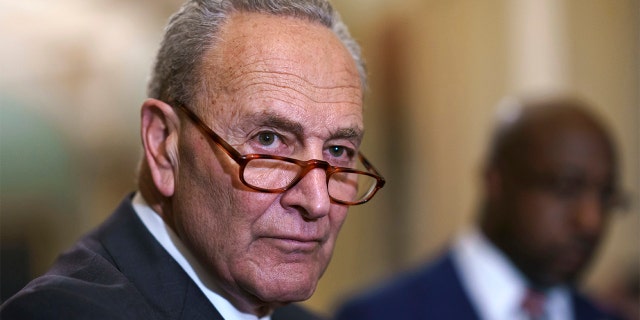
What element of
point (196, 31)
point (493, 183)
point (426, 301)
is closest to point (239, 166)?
point (196, 31)

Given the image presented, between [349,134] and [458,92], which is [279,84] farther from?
[458,92]

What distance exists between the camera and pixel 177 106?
1406 mm

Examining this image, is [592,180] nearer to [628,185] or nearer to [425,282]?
[425,282]

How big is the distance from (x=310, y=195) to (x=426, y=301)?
1.87 metres

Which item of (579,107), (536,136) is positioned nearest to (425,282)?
(536,136)

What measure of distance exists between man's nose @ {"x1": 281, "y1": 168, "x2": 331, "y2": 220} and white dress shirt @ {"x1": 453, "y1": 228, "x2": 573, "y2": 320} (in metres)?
1.83

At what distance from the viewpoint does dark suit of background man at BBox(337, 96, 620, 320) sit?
298 centimetres

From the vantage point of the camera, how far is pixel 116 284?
1290mm

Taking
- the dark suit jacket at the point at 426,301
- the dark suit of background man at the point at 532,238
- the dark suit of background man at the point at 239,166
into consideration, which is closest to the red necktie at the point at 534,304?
the dark suit of background man at the point at 532,238

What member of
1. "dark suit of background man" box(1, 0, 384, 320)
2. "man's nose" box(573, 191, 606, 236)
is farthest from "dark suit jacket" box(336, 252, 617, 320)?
"dark suit of background man" box(1, 0, 384, 320)

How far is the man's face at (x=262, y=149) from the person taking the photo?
1.33 meters

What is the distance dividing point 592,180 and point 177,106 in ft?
6.63

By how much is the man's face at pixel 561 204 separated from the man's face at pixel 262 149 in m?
1.82

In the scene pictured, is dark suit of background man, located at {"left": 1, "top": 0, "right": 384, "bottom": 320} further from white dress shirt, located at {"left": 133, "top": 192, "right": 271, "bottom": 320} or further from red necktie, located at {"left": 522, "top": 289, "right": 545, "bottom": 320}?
red necktie, located at {"left": 522, "top": 289, "right": 545, "bottom": 320}
